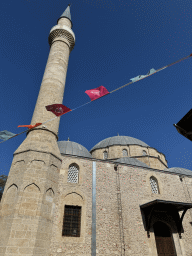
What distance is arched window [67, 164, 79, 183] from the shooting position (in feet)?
31.8

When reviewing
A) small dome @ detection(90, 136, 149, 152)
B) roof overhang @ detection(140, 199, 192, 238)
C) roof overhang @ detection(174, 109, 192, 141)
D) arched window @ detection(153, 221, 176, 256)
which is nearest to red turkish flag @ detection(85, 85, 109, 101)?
roof overhang @ detection(174, 109, 192, 141)

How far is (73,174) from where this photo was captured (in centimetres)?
990

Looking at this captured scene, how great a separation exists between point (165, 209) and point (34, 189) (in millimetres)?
7264

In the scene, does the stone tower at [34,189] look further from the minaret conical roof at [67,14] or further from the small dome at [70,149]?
the minaret conical roof at [67,14]

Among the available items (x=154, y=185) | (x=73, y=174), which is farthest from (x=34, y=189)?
(x=154, y=185)

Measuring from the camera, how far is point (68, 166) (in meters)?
9.81

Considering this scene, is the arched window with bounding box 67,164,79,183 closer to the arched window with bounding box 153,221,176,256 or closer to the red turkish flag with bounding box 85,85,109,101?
the red turkish flag with bounding box 85,85,109,101

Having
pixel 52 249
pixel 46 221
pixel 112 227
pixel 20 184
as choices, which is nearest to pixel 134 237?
pixel 112 227

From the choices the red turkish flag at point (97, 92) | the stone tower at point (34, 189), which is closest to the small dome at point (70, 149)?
the stone tower at point (34, 189)

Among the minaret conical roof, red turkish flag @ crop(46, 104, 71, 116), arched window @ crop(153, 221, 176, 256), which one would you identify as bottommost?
arched window @ crop(153, 221, 176, 256)

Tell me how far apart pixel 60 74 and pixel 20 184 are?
658cm

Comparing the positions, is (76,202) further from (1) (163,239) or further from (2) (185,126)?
(2) (185,126)

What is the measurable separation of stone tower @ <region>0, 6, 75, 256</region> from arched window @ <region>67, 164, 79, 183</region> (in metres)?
1.44

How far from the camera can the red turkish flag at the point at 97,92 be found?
7608mm
